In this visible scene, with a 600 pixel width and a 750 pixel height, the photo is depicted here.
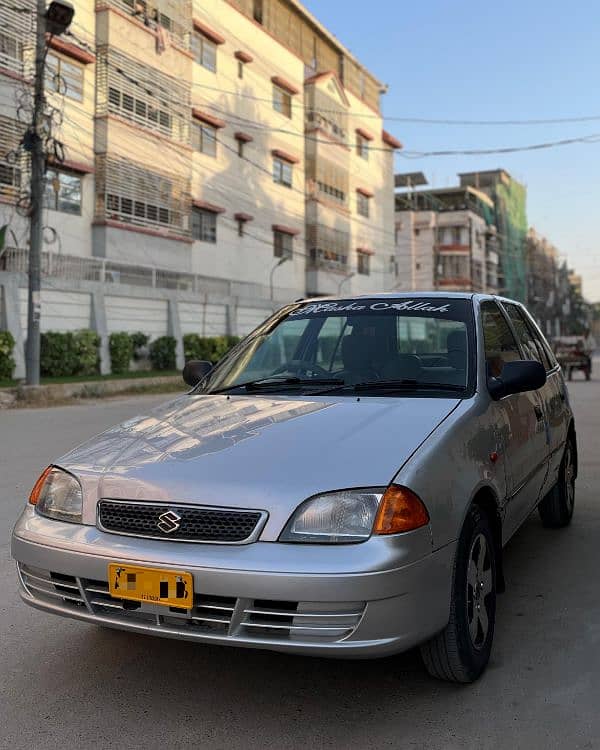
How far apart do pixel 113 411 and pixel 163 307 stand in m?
10.9

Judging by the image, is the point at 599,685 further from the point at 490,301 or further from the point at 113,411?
the point at 113,411

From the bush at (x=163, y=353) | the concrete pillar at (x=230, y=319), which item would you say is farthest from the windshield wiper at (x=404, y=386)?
the concrete pillar at (x=230, y=319)

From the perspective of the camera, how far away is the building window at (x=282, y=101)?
37.7 meters

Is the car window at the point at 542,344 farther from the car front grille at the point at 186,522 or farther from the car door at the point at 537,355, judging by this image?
the car front grille at the point at 186,522

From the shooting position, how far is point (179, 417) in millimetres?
3615

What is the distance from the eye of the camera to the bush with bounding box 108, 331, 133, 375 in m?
22.9

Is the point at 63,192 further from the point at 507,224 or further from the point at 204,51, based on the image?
the point at 507,224

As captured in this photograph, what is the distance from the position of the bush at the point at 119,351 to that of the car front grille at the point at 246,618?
20652 millimetres

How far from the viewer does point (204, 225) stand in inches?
1286

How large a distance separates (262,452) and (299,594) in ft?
1.88

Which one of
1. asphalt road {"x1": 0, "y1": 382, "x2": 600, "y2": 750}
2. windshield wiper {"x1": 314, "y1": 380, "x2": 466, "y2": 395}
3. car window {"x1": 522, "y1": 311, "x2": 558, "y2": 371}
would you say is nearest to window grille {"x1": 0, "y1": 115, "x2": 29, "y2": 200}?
car window {"x1": 522, "y1": 311, "x2": 558, "y2": 371}

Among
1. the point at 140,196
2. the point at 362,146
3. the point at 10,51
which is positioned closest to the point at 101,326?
the point at 140,196

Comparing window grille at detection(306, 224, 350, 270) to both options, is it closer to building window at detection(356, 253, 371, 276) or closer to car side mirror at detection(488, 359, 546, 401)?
building window at detection(356, 253, 371, 276)

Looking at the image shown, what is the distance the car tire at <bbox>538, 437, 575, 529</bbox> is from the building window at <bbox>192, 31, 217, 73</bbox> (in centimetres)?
2962
